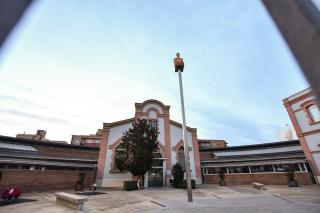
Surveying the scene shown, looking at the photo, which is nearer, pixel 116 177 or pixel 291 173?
pixel 291 173

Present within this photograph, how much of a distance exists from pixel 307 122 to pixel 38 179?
30926 mm

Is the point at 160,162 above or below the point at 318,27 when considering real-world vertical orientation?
above

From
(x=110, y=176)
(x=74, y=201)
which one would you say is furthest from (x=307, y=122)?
(x=110, y=176)

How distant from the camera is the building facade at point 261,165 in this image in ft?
68.4

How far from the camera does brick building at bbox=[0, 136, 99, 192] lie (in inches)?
664

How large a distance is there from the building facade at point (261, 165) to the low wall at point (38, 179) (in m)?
19.2

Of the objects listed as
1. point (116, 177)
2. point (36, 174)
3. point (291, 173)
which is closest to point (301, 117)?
point (291, 173)

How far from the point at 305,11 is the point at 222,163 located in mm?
28240

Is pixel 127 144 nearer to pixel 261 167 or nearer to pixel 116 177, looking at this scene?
pixel 116 177

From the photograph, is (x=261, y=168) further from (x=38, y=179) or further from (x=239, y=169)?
(x=38, y=179)

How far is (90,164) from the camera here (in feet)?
77.2

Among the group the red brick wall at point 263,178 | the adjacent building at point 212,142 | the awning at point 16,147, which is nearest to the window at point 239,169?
the red brick wall at point 263,178

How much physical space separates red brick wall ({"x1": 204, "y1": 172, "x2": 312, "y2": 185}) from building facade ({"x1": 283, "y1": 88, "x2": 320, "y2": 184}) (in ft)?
5.13

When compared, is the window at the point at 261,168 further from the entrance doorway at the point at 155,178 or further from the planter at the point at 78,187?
the planter at the point at 78,187
